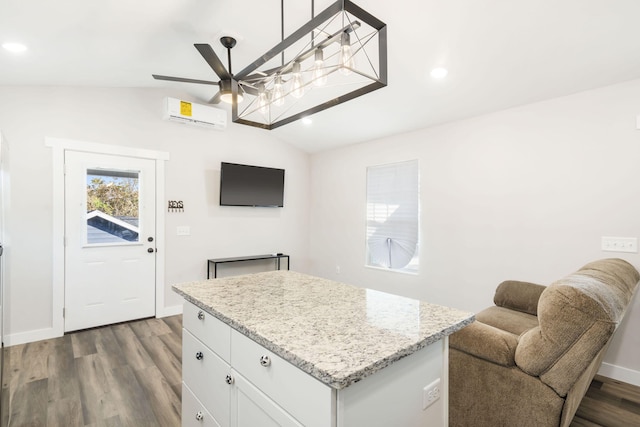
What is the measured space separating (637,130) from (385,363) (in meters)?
3.12

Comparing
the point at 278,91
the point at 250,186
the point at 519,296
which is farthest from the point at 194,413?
the point at 250,186

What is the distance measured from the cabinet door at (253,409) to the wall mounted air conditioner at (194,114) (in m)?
3.65

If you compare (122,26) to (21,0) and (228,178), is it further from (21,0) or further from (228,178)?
(228,178)

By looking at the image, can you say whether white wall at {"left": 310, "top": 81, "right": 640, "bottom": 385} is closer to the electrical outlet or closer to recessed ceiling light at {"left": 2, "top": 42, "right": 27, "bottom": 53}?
the electrical outlet

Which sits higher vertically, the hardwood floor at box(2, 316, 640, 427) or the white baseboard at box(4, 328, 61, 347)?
the white baseboard at box(4, 328, 61, 347)

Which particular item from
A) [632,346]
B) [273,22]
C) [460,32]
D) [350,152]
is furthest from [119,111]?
[632,346]

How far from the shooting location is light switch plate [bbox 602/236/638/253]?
2617 millimetres

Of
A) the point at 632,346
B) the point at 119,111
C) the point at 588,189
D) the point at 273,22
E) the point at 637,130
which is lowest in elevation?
the point at 632,346

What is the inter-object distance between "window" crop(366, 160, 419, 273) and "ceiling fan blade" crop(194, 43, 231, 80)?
282 cm

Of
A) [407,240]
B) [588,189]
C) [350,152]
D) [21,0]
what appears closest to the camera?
[21,0]

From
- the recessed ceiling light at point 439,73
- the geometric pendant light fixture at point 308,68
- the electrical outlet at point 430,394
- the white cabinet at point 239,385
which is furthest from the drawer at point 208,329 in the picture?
the recessed ceiling light at point 439,73

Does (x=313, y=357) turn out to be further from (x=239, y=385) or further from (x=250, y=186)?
(x=250, y=186)

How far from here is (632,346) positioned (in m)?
2.66

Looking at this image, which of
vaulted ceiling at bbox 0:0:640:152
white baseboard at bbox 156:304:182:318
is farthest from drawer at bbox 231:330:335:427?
white baseboard at bbox 156:304:182:318
